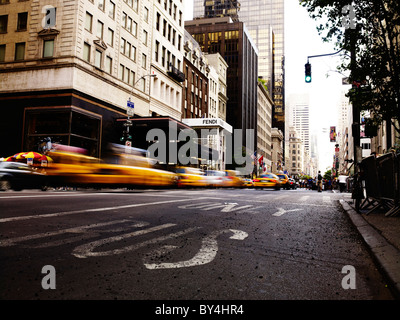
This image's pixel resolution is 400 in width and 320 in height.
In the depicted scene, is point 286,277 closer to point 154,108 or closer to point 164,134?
point 164,134

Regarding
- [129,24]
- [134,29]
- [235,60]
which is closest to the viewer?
[129,24]

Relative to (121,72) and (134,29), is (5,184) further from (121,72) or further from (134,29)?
(134,29)

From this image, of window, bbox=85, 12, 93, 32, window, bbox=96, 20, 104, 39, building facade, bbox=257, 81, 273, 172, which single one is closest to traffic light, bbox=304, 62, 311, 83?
window, bbox=85, 12, 93, 32

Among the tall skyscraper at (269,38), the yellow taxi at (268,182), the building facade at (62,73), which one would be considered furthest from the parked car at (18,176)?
the tall skyscraper at (269,38)

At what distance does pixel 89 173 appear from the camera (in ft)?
58.6

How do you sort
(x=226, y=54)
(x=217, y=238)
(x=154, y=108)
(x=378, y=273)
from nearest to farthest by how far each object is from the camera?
(x=378, y=273) < (x=217, y=238) < (x=154, y=108) < (x=226, y=54)

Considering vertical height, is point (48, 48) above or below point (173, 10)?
below

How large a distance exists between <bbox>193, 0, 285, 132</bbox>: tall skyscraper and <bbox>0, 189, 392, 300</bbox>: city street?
158m

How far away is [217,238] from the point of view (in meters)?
5.59

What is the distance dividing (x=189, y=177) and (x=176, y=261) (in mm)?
24661

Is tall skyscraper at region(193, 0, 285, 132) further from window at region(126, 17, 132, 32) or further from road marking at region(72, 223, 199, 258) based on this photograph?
road marking at region(72, 223, 199, 258)

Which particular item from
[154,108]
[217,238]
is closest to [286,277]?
[217,238]

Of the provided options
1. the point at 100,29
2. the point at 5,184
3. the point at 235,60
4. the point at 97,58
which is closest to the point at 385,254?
the point at 5,184
